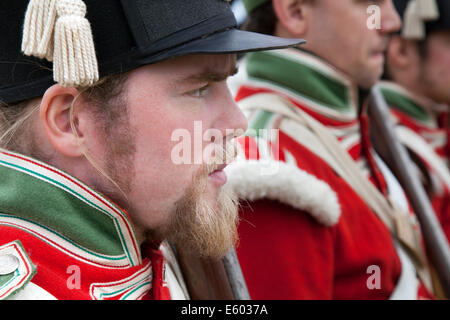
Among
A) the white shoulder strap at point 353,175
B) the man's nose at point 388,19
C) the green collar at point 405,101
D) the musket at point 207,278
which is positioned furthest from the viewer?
the green collar at point 405,101

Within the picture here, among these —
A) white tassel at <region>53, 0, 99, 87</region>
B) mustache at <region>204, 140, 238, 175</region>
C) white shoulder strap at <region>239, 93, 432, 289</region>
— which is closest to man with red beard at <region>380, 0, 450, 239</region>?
white shoulder strap at <region>239, 93, 432, 289</region>

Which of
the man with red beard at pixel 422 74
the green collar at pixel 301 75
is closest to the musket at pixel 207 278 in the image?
the green collar at pixel 301 75

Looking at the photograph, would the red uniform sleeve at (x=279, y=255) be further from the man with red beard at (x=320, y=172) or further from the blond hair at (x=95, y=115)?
the blond hair at (x=95, y=115)

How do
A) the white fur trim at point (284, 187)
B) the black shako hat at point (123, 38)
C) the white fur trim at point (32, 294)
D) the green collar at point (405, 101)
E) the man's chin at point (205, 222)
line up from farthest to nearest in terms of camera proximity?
the green collar at point (405, 101)
the white fur trim at point (284, 187)
the man's chin at point (205, 222)
the black shako hat at point (123, 38)
the white fur trim at point (32, 294)

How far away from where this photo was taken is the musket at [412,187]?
7.64 feet

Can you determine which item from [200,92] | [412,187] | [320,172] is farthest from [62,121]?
[412,187]

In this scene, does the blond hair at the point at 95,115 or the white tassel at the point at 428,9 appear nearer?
the blond hair at the point at 95,115

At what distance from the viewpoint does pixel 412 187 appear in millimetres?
2498

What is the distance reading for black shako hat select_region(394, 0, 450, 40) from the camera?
3.08m

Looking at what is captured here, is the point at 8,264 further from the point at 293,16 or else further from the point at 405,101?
the point at 405,101

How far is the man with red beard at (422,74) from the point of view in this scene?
3.15 m

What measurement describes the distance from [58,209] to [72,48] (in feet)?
0.97

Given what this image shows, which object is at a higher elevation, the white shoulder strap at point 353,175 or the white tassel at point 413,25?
the white tassel at point 413,25
